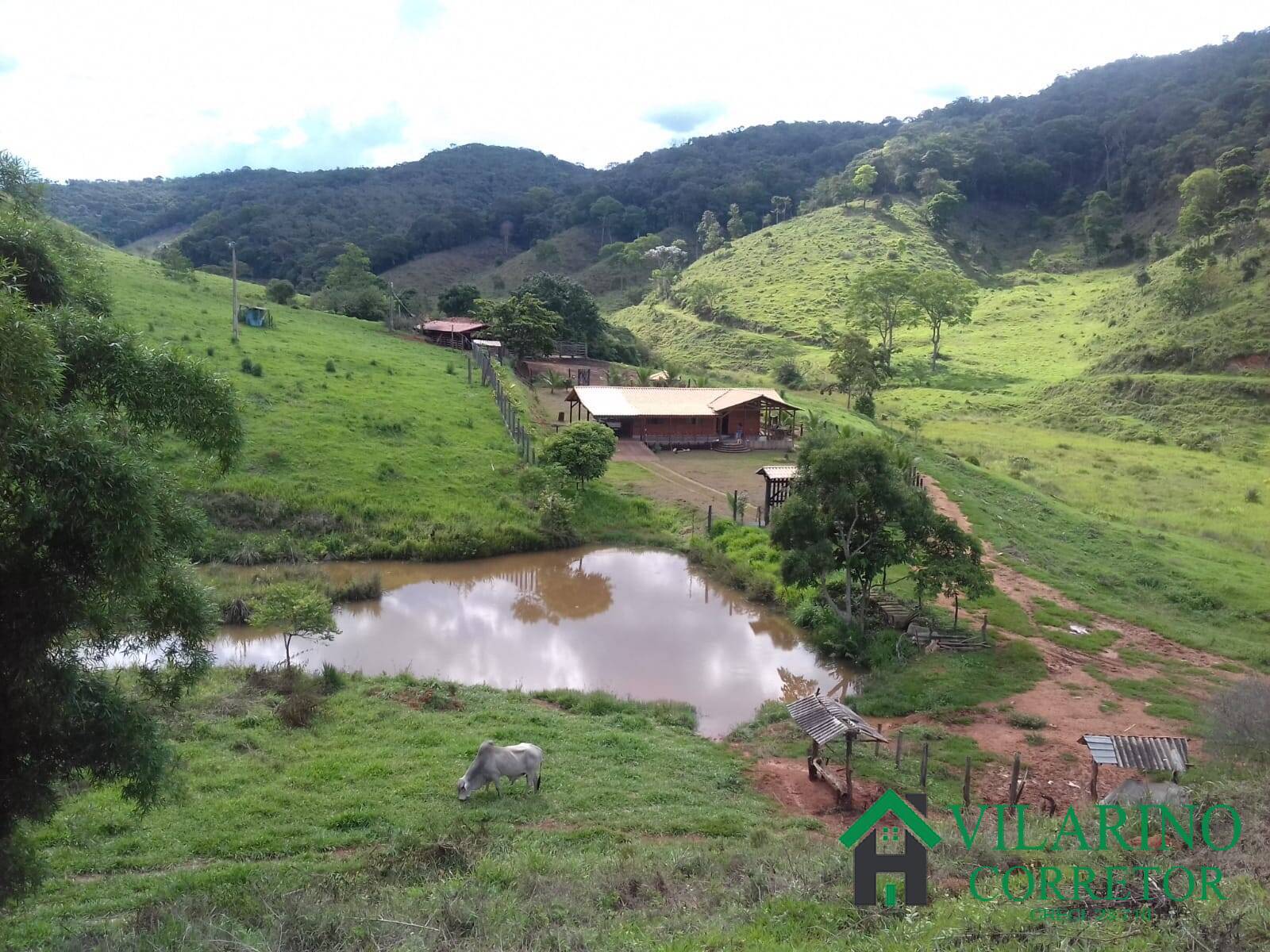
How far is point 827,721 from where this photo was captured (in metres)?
11.8

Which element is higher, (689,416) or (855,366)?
(855,366)

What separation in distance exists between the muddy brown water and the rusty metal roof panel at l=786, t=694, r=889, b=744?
2.61 m

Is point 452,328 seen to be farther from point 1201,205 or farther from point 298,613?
point 1201,205

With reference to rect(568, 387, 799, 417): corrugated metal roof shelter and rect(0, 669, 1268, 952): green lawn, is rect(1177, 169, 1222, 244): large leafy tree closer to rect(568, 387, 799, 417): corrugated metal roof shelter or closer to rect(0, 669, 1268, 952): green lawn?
rect(568, 387, 799, 417): corrugated metal roof shelter

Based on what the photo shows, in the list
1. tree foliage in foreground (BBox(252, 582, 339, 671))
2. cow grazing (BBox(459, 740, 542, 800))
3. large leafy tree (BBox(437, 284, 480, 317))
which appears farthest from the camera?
large leafy tree (BBox(437, 284, 480, 317))

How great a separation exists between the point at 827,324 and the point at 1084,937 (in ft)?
210

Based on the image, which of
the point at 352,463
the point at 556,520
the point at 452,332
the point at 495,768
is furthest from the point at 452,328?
the point at 495,768

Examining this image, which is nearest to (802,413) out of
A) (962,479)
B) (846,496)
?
(962,479)

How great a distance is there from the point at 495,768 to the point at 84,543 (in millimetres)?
5992

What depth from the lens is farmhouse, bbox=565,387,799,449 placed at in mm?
38406

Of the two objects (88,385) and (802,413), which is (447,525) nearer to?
(88,385)

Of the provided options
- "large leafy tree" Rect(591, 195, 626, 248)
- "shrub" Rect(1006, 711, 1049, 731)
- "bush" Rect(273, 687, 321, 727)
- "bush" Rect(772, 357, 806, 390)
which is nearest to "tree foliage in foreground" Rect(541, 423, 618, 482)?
"bush" Rect(273, 687, 321, 727)

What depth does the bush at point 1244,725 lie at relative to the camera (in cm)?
1088

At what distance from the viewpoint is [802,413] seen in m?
41.2
